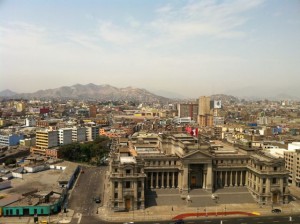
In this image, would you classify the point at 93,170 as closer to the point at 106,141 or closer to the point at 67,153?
the point at 67,153

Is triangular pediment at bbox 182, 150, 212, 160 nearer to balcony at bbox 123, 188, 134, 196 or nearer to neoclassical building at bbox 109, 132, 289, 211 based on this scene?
neoclassical building at bbox 109, 132, 289, 211

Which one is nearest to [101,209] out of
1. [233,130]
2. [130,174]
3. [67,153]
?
[130,174]

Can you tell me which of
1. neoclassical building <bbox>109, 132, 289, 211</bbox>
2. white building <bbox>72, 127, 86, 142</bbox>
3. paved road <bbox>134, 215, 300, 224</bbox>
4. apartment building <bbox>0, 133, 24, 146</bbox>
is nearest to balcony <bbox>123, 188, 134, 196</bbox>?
neoclassical building <bbox>109, 132, 289, 211</bbox>

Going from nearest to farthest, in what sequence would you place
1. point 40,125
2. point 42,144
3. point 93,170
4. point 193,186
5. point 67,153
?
point 193,186 < point 93,170 < point 67,153 < point 42,144 < point 40,125

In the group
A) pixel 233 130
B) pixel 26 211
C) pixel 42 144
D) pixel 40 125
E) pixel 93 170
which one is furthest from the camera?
pixel 40 125

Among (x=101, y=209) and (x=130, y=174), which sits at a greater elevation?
(x=130, y=174)

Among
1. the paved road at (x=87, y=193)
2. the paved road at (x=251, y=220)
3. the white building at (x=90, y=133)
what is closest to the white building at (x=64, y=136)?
the white building at (x=90, y=133)
